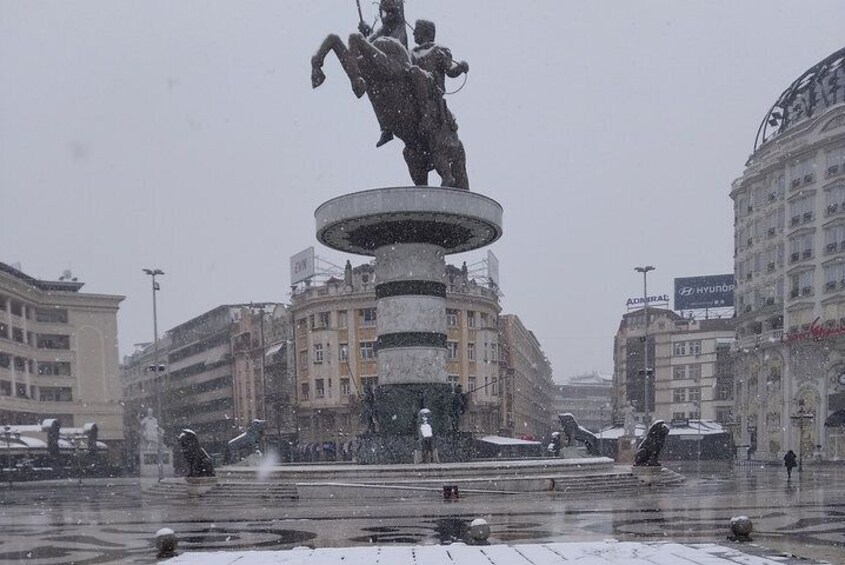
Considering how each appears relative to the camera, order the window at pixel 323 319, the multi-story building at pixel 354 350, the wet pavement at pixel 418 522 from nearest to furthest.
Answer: the wet pavement at pixel 418 522 < the multi-story building at pixel 354 350 < the window at pixel 323 319

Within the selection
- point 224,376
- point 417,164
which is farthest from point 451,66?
point 224,376

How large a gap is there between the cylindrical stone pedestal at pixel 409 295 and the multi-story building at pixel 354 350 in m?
41.4

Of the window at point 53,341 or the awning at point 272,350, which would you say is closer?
the window at point 53,341

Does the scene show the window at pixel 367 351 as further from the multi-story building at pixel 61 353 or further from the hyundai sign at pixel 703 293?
the hyundai sign at pixel 703 293

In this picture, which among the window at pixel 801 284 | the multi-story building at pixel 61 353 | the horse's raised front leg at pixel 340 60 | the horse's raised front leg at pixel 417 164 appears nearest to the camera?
the horse's raised front leg at pixel 340 60

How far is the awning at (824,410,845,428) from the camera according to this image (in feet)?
181

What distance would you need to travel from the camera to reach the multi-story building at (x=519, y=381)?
84188 mm

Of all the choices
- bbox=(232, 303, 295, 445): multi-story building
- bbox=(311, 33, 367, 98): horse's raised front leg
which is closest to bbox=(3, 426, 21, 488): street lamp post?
bbox=(232, 303, 295, 445): multi-story building

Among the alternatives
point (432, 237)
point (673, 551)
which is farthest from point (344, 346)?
point (673, 551)

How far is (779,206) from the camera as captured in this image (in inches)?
2589

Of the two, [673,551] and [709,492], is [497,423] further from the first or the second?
[673,551]

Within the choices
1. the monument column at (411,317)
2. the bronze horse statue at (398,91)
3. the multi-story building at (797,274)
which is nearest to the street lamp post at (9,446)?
the monument column at (411,317)

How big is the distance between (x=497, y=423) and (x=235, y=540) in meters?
63.9

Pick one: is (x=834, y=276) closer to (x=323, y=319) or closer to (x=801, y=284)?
(x=801, y=284)
